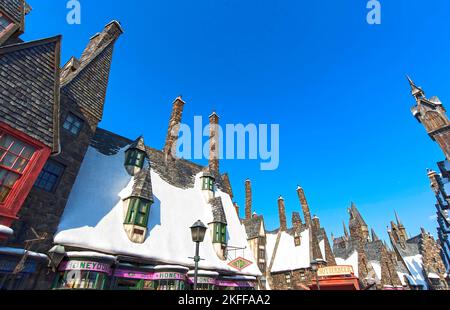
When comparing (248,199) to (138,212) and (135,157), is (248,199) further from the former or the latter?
(138,212)

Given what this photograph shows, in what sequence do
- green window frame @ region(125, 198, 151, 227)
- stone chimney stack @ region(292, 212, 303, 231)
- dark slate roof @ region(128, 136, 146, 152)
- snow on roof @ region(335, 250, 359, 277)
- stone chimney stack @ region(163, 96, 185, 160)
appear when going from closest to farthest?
green window frame @ region(125, 198, 151, 227), dark slate roof @ region(128, 136, 146, 152), stone chimney stack @ region(163, 96, 185, 160), snow on roof @ region(335, 250, 359, 277), stone chimney stack @ region(292, 212, 303, 231)

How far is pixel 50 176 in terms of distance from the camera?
1105 centimetres

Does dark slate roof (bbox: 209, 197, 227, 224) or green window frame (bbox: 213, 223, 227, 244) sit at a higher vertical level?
dark slate roof (bbox: 209, 197, 227, 224)

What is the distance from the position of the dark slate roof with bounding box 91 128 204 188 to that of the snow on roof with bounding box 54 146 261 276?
54 cm

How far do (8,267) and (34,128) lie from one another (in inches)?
203

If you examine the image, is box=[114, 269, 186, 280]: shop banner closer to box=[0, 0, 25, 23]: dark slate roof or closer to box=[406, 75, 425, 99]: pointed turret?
box=[0, 0, 25, 23]: dark slate roof

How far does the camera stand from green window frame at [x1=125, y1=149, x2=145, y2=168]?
16344mm

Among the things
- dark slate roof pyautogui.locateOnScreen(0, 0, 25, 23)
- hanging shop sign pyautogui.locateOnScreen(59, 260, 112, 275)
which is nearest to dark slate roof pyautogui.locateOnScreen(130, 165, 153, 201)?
hanging shop sign pyautogui.locateOnScreen(59, 260, 112, 275)

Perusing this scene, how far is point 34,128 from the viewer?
9.04 meters

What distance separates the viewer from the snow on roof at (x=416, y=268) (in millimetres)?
40125

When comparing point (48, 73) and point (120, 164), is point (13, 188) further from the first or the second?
point (120, 164)

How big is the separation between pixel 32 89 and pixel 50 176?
4.00 m

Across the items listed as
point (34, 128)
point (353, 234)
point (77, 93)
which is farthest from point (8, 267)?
point (353, 234)

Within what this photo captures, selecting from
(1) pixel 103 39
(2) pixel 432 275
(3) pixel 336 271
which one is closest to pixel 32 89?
(1) pixel 103 39
